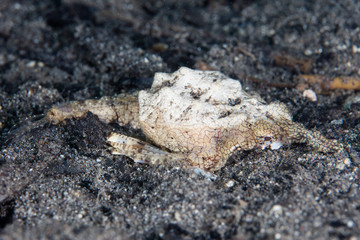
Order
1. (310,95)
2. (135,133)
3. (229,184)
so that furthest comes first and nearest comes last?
(310,95) → (135,133) → (229,184)

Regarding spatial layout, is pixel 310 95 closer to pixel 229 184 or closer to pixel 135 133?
pixel 229 184

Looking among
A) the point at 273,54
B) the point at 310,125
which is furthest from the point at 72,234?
the point at 273,54

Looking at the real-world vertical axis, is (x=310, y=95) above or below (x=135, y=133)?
above

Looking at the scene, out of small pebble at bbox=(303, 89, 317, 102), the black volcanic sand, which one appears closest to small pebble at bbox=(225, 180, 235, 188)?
the black volcanic sand

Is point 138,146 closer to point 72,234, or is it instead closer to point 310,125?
point 72,234

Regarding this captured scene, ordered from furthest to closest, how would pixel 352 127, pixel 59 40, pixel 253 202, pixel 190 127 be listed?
pixel 59 40 < pixel 352 127 < pixel 190 127 < pixel 253 202

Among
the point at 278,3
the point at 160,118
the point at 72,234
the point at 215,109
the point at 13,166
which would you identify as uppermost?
the point at 278,3

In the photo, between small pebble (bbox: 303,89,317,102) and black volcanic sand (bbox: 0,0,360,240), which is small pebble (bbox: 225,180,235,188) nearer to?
black volcanic sand (bbox: 0,0,360,240)

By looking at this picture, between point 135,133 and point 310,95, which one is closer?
point 135,133

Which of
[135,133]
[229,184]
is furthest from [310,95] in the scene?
[135,133]
